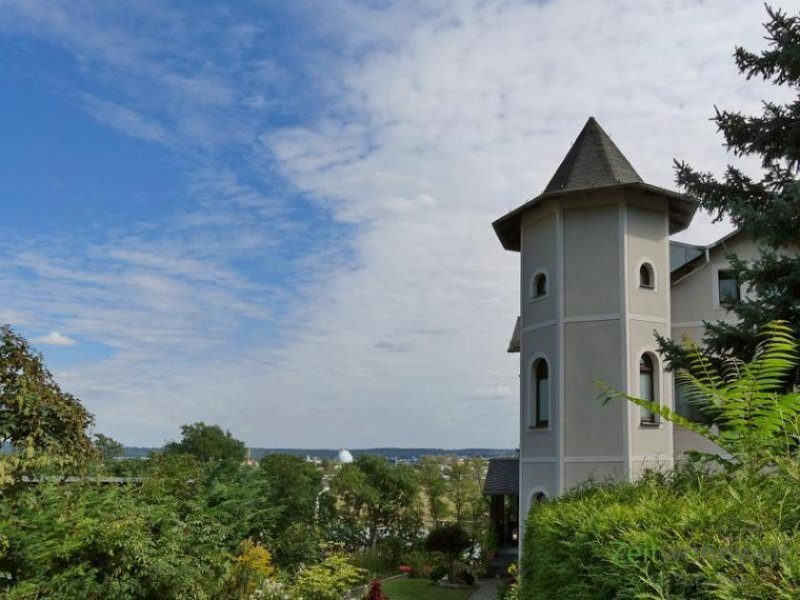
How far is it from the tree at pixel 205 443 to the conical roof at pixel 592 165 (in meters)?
27.9

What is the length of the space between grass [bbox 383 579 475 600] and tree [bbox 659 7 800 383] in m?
13.3

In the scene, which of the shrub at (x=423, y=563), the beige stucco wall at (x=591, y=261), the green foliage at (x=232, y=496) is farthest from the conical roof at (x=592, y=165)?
the shrub at (x=423, y=563)

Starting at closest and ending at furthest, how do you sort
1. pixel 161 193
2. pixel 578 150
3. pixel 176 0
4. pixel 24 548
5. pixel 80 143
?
pixel 24 548, pixel 176 0, pixel 80 143, pixel 161 193, pixel 578 150

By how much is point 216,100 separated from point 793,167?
8.29 meters

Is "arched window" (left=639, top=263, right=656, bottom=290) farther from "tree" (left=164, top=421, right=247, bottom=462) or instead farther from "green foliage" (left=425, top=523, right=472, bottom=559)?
"tree" (left=164, top=421, right=247, bottom=462)

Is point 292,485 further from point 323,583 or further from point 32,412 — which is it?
point 32,412

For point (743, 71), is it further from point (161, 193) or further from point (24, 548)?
point (24, 548)

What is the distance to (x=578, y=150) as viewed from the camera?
16906 mm

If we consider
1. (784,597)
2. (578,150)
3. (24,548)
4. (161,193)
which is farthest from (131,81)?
Answer: (784,597)

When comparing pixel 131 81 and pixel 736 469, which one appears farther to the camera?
pixel 131 81

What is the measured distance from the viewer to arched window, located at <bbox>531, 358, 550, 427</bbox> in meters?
16.2

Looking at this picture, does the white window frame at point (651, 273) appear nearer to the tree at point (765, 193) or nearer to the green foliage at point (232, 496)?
the tree at point (765, 193)

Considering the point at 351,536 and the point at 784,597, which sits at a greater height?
the point at 784,597

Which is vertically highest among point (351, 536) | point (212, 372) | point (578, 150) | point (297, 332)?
point (578, 150)
